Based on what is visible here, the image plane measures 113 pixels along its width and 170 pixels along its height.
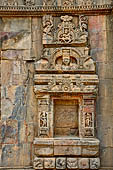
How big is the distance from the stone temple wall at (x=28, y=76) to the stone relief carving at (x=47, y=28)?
15 centimetres

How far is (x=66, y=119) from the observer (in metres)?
8.34

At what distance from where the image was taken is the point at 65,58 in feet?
27.2

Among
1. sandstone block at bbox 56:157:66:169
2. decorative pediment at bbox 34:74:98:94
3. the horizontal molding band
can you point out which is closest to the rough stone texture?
the horizontal molding band

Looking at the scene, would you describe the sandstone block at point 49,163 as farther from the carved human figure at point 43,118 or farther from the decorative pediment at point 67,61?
the decorative pediment at point 67,61

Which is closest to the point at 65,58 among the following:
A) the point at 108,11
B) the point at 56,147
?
the point at 108,11

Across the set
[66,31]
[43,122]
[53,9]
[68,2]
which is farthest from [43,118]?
[68,2]

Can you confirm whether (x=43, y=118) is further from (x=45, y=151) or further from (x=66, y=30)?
(x=66, y=30)

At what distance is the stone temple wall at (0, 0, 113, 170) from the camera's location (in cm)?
819

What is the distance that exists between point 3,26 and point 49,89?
2651mm

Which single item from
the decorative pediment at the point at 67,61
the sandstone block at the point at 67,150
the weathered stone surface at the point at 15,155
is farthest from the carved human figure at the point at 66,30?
the weathered stone surface at the point at 15,155

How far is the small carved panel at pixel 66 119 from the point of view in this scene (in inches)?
328

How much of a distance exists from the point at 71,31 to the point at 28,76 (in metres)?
2.03

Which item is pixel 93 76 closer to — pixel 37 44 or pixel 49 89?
pixel 49 89

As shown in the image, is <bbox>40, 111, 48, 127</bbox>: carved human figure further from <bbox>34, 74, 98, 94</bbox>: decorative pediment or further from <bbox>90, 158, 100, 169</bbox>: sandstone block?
<bbox>90, 158, 100, 169</bbox>: sandstone block
